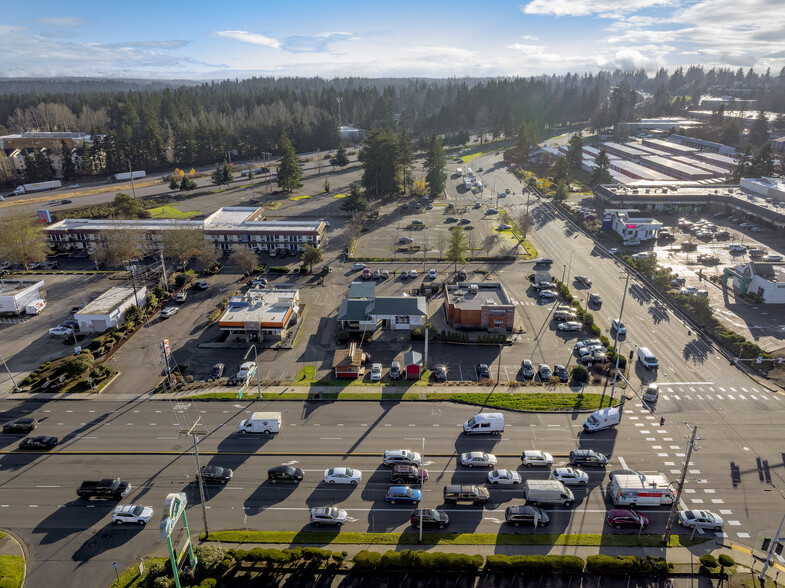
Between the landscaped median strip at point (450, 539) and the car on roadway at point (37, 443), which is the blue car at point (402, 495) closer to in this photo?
the landscaped median strip at point (450, 539)

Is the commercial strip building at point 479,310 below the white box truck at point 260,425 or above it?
above

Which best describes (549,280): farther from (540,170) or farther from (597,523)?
(540,170)

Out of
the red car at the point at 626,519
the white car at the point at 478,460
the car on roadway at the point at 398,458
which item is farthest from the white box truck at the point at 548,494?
the car on roadway at the point at 398,458

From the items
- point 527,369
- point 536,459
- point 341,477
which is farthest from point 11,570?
point 527,369

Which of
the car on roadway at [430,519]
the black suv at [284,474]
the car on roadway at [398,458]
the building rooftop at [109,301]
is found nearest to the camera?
the car on roadway at [430,519]

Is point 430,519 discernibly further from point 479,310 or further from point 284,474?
point 479,310

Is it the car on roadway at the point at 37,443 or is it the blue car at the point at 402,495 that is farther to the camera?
the car on roadway at the point at 37,443

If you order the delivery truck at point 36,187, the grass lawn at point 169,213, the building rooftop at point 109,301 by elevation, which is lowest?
the building rooftop at point 109,301
